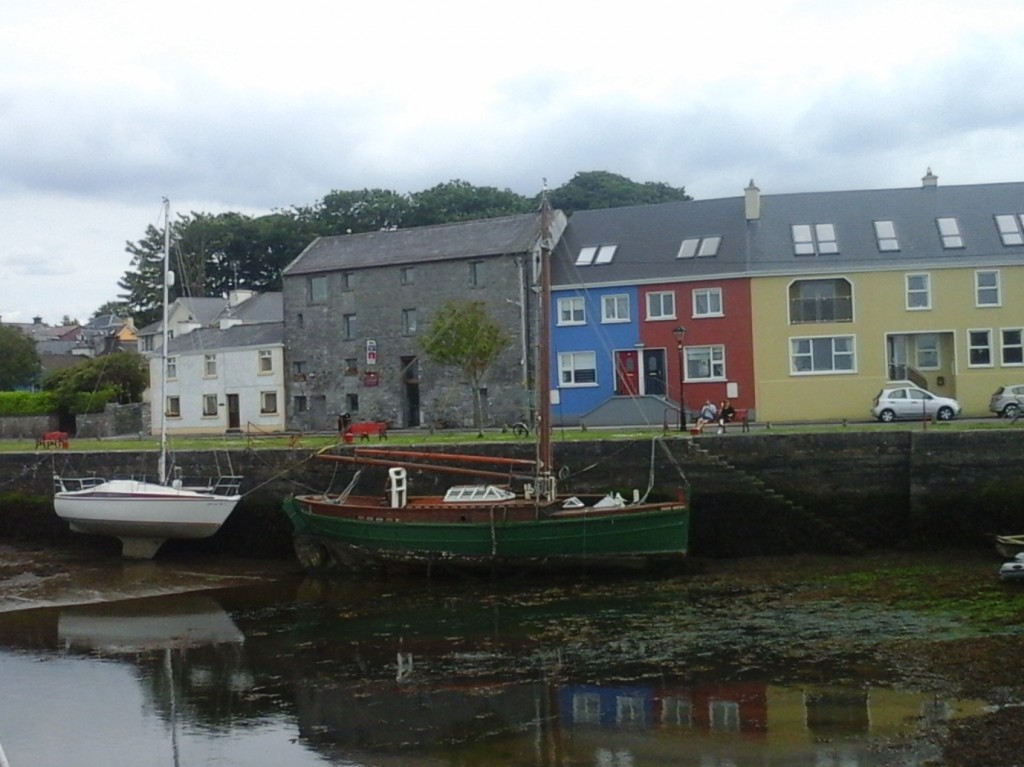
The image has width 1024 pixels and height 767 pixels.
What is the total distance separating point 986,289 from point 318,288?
2602cm

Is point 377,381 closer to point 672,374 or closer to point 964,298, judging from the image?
point 672,374

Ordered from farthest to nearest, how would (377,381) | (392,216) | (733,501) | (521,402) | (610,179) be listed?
(610,179) < (392,216) < (377,381) < (521,402) < (733,501)

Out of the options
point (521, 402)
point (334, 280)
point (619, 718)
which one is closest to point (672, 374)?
Answer: point (521, 402)

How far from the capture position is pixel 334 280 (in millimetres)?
50281

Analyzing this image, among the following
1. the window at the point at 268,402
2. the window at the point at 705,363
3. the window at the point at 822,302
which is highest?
the window at the point at 822,302

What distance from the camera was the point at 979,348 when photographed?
134 feet

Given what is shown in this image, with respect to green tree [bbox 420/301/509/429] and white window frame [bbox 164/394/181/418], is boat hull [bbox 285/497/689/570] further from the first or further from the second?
white window frame [bbox 164/394/181/418]

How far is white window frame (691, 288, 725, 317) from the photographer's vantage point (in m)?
42.7

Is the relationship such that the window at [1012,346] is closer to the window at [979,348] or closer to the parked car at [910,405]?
the window at [979,348]

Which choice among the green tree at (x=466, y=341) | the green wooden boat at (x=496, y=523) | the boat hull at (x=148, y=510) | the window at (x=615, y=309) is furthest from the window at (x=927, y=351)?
the boat hull at (x=148, y=510)

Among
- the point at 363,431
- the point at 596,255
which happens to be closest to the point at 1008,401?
the point at 596,255

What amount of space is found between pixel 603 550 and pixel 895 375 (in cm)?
1987

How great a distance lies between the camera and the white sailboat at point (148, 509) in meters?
29.4

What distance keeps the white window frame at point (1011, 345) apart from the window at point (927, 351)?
2007mm
